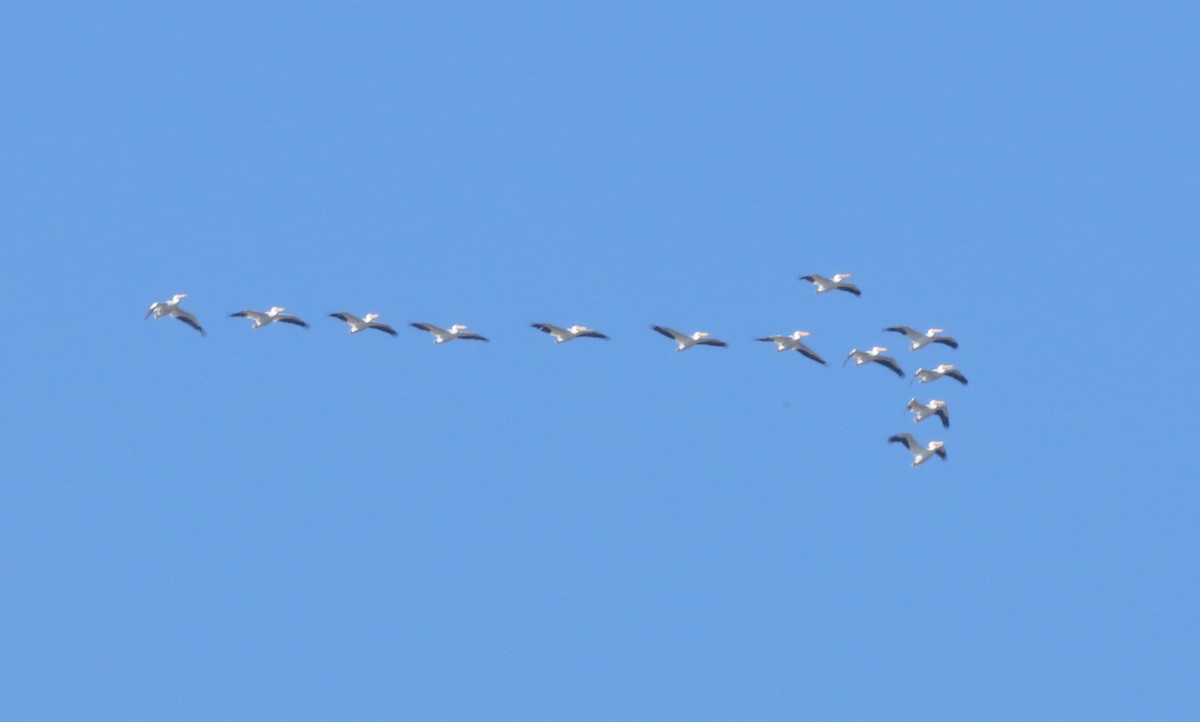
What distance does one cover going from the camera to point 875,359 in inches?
3511

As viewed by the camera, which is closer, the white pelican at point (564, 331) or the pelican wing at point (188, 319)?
the white pelican at point (564, 331)

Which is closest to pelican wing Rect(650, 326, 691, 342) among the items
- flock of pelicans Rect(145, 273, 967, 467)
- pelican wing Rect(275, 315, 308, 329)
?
flock of pelicans Rect(145, 273, 967, 467)

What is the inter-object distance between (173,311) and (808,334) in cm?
2214

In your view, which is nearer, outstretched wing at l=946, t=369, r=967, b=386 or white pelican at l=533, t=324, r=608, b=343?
white pelican at l=533, t=324, r=608, b=343

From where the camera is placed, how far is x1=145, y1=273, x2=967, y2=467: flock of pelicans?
88000 millimetres

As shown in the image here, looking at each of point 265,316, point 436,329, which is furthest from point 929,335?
point 265,316

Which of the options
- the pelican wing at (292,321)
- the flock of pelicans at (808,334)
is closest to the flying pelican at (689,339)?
the flock of pelicans at (808,334)

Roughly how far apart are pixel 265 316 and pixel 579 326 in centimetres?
1135

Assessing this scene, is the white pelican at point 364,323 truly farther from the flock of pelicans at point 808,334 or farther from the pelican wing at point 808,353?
the pelican wing at point 808,353

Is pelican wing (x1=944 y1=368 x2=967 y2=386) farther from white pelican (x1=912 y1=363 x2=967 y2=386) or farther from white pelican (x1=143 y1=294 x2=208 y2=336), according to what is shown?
white pelican (x1=143 y1=294 x2=208 y2=336)

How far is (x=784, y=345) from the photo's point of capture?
8881 cm

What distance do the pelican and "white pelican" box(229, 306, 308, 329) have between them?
62.6 ft

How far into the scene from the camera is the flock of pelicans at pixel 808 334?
88.0m

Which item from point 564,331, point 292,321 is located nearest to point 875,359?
point 564,331
